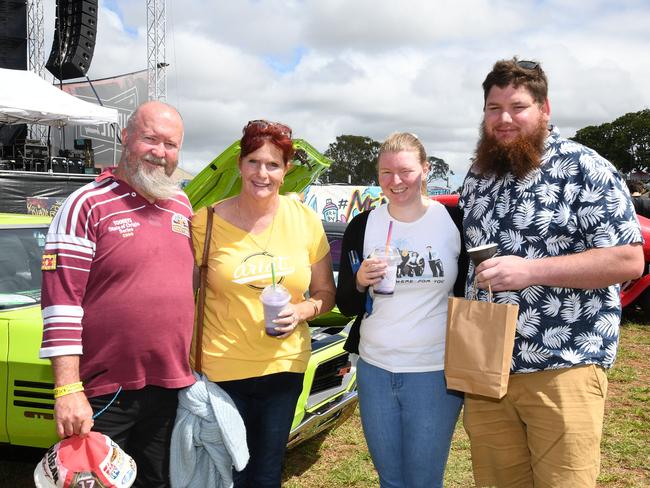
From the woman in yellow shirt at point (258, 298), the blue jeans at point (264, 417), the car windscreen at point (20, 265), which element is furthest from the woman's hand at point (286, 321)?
the car windscreen at point (20, 265)

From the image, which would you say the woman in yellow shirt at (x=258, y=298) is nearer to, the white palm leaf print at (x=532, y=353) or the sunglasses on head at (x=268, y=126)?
the sunglasses on head at (x=268, y=126)

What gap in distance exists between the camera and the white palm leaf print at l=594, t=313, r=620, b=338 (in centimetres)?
212

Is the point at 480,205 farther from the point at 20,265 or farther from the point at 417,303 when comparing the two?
the point at 20,265

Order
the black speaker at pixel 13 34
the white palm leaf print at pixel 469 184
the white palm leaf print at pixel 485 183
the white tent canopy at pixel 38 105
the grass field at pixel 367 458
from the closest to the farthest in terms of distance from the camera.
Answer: the white palm leaf print at pixel 485 183
the white palm leaf print at pixel 469 184
the grass field at pixel 367 458
the white tent canopy at pixel 38 105
the black speaker at pixel 13 34

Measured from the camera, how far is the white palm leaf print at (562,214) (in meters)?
2.10

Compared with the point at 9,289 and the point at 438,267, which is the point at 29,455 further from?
the point at 438,267

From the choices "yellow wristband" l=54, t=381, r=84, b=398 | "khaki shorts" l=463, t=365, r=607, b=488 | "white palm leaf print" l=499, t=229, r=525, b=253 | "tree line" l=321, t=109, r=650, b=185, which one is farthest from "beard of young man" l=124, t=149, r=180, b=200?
"tree line" l=321, t=109, r=650, b=185

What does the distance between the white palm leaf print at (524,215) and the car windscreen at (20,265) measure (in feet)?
8.53

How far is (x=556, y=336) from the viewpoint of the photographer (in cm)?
212

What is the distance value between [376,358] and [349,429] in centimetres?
256

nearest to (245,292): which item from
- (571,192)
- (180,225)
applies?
(180,225)

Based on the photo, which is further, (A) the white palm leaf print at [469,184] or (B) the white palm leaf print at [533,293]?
(A) the white palm leaf print at [469,184]

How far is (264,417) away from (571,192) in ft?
4.98

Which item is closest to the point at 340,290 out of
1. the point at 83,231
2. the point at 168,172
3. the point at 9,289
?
the point at 168,172
